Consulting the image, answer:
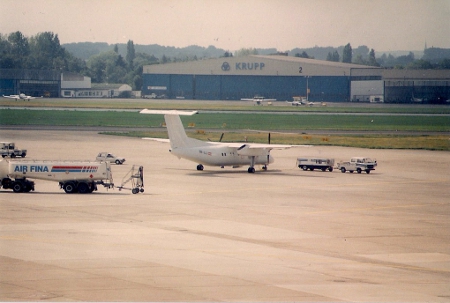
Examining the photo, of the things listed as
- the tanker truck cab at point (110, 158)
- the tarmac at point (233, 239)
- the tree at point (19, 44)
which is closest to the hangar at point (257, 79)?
the tree at point (19, 44)

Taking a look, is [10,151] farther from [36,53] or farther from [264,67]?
[264,67]

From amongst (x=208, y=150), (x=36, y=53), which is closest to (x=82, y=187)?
(x=208, y=150)

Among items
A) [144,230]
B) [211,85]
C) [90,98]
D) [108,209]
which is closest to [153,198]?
[108,209]

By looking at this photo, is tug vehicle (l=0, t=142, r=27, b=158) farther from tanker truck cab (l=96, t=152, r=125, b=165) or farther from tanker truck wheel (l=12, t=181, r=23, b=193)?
tanker truck wheel (l=12, t=181, r=23, b=193)

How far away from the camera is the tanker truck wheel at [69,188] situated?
58.8m

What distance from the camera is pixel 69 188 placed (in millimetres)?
58812

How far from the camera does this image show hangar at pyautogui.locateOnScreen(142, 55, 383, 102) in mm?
160500

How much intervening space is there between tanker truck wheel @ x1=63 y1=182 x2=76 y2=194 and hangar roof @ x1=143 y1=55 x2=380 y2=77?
344 ft

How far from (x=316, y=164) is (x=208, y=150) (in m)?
13.0

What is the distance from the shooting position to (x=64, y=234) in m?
41.0

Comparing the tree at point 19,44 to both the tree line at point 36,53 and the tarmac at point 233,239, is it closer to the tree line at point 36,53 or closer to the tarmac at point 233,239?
the tree line at point 36,53

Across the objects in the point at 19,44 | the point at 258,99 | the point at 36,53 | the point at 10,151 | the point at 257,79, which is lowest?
the point at 10,151

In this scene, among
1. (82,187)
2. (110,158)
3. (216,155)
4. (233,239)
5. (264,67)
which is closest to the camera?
(233,239)

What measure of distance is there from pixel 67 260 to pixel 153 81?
150 meters
